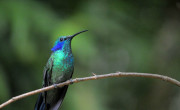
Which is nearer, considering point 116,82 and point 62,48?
point 62,48

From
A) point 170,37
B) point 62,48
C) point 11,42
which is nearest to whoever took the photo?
point 62,48

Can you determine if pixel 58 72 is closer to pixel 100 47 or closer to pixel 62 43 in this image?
pixel 62 43

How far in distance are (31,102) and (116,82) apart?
1486mm

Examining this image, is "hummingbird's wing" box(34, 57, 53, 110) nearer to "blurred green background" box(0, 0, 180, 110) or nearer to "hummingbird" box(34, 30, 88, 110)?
"hummingbird" box(34, 30, 88, 110)

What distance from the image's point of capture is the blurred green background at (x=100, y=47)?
3.57 meters

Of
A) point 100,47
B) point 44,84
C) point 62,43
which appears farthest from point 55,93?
point 100,47

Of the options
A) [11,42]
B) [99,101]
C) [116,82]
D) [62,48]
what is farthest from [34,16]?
[116,82]

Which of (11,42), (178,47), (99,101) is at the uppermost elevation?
(11,42)

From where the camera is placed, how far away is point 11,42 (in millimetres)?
3537

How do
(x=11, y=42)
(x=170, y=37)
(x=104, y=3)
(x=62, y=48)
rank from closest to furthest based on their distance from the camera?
1. (x=62, y=48)
2. (x=11, y=42)
3. (x=104, y=3)
4. (x=170, y=37)

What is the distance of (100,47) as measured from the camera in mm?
4188

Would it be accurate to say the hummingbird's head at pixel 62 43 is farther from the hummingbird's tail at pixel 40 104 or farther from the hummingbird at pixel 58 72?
the hummingbird's tail at pixel 40 104

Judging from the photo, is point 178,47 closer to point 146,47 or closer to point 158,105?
point 146,47

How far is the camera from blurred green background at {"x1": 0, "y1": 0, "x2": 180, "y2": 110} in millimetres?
3570
